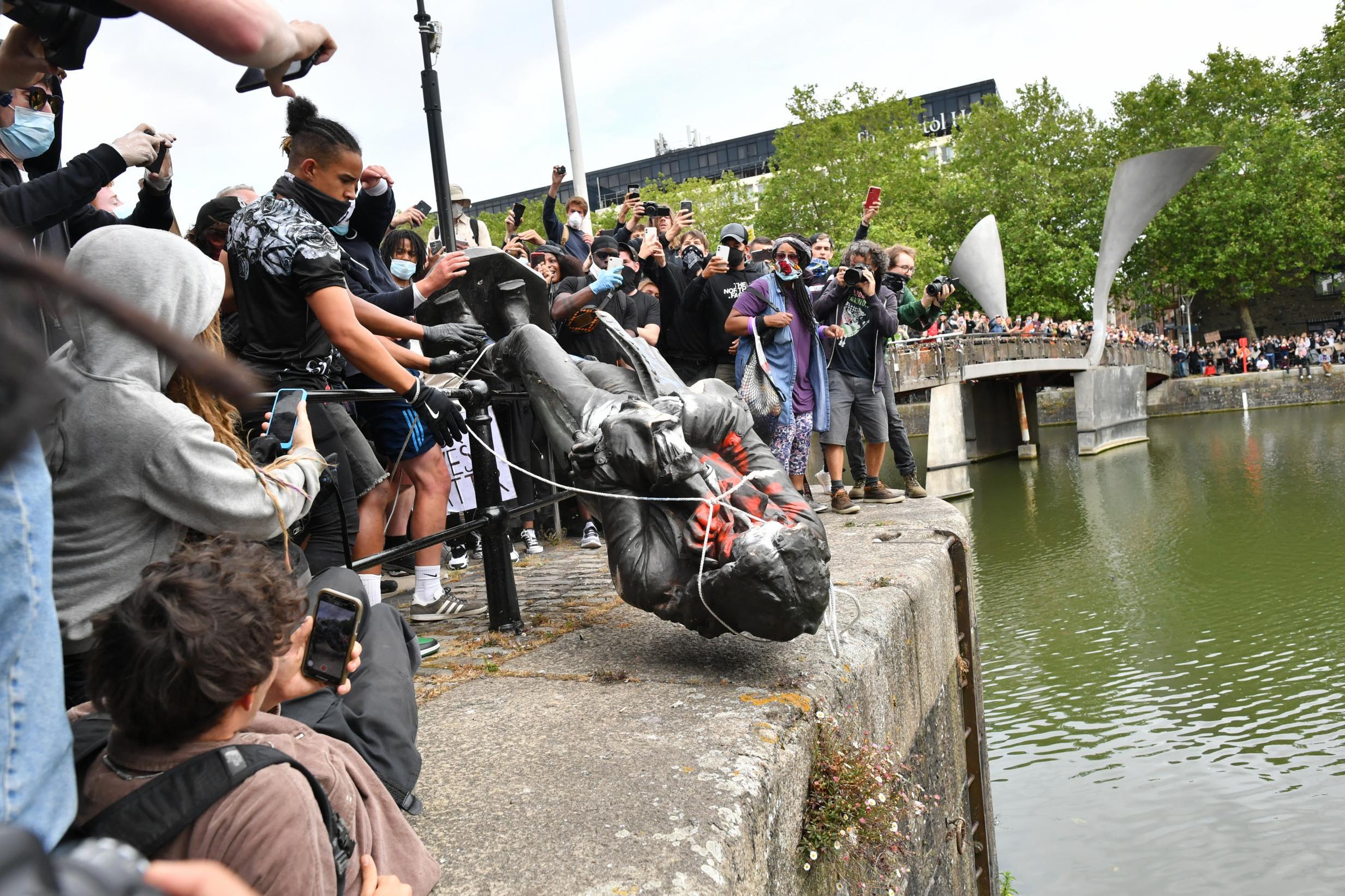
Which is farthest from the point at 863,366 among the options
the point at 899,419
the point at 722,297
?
the point at 722,297

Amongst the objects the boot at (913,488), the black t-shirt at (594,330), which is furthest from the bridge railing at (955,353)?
the black t-shirt at (594,330)

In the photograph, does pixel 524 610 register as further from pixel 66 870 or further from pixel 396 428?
pixel 66 870

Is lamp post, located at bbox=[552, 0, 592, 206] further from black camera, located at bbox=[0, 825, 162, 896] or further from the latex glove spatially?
black camera, located at bbox=[0, 825, 162, 896]

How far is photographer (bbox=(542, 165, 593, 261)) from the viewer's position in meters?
8.38

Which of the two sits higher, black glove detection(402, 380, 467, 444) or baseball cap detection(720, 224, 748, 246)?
baseball cap detection(720, 224, 748, 246)

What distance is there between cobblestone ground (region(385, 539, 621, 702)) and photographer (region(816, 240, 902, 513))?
2322 millimetres

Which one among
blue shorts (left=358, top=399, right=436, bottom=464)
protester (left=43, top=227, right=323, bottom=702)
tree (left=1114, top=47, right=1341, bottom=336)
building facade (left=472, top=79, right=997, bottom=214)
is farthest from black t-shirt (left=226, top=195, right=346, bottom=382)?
building facade (left=472, top=79, right=997, bottom=214)

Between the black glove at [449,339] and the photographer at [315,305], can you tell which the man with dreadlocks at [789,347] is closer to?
the black glove at [449,339]

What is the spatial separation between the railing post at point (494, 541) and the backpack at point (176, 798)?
2441 millimetres

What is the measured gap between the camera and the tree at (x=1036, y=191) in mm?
37875

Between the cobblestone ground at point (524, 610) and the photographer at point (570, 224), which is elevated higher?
the photographer at point (570, 224)

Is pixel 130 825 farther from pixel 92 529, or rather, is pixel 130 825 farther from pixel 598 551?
pixel 598 551

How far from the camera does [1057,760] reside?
781 centimetres

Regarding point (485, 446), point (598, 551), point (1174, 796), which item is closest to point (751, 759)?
point (485, 446)
